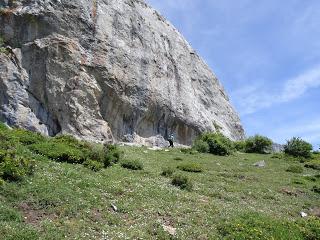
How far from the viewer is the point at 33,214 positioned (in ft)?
61.5

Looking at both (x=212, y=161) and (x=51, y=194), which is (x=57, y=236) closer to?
(x=51, y=194)

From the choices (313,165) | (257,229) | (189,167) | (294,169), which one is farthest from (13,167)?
(313,165)

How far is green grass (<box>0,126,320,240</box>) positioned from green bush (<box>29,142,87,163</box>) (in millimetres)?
715

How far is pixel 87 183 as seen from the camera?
942 inches

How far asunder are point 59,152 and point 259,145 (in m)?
39.8

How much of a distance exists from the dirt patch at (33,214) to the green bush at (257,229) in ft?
24.4

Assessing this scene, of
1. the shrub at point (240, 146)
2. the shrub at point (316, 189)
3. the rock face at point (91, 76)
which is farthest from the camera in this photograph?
the shrub at point (240, 146)

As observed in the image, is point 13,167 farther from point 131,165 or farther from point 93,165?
point 131,165

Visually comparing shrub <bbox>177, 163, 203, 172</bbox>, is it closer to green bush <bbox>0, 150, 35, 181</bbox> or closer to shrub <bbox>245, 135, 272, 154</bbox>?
green bush <bbox>0, 150, 35, 181</bbox>

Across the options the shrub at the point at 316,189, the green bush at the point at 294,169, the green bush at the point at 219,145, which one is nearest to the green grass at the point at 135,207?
the shrub at the point at 316,189

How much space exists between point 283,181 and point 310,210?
9.14 m

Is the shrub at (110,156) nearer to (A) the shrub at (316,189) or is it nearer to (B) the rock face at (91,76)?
(A) the shrub at (316,189)

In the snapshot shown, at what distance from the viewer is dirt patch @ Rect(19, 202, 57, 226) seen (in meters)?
18.1

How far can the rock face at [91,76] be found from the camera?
51344 mm
